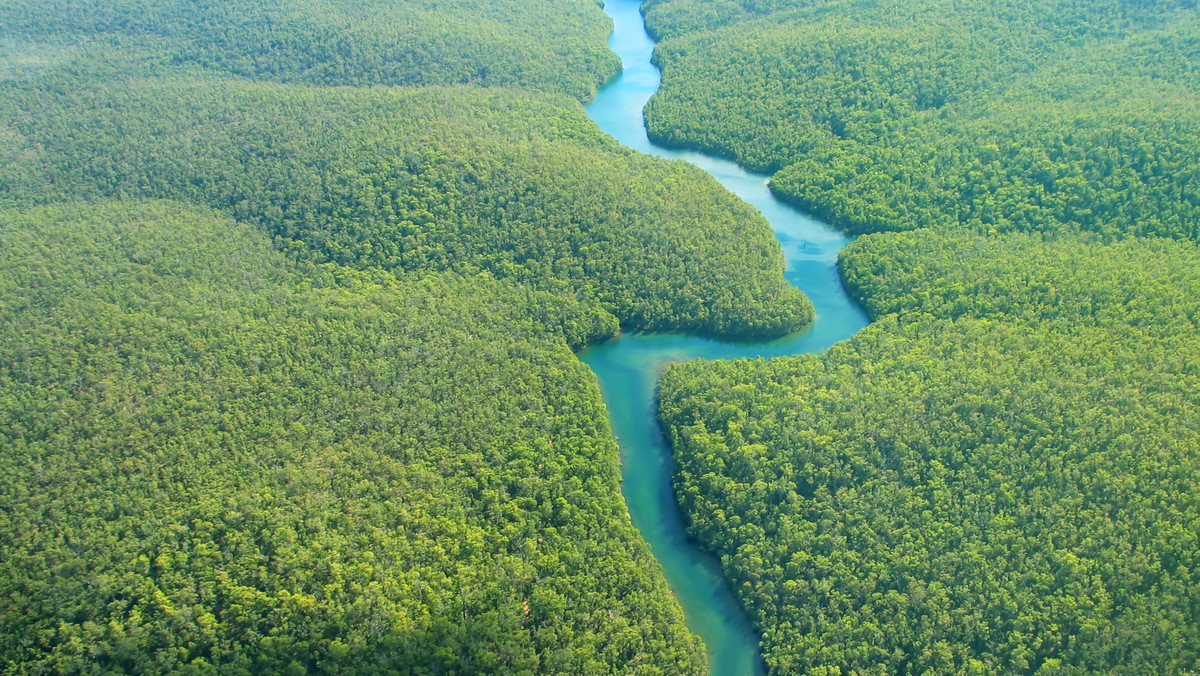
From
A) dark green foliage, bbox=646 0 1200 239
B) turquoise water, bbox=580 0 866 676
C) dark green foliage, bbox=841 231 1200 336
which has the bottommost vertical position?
turquoise water, bbox=580 0 866 676

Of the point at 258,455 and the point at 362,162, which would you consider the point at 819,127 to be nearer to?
the point at 362,162

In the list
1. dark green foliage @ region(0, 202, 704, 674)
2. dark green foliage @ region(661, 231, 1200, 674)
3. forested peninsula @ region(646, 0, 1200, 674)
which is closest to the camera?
dark green foliage @ region(661, 231, 1200, 674)

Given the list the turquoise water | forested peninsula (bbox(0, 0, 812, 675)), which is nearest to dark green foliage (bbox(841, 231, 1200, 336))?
the turquoise water

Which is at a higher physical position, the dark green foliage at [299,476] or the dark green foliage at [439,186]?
the dark green foliage at [439,186]

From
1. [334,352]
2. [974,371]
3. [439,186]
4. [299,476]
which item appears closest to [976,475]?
[974,371]

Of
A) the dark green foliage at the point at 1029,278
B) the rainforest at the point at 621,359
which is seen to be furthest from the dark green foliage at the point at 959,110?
the dark green foliage at the point at 1029,278

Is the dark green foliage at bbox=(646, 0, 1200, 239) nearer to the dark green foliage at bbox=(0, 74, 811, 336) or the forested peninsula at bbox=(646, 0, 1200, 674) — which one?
the forested peninsula at bbox=(646, 0, 1200, 674)

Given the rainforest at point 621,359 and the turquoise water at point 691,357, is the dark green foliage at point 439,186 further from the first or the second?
the turquoise water at point 691,357
